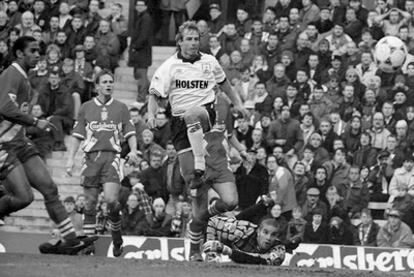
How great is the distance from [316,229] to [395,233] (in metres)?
1.37

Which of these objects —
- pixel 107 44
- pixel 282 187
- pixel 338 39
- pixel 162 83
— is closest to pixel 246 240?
pixel 162 83

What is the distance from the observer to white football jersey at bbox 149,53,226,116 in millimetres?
17688

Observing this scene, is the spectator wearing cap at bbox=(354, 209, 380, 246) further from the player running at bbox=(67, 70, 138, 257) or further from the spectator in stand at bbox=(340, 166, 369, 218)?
the player running at bbox=(67, 70, 138, 257)

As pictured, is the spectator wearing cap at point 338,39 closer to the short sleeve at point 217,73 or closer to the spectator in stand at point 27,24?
the spectator in stand at point 27,24

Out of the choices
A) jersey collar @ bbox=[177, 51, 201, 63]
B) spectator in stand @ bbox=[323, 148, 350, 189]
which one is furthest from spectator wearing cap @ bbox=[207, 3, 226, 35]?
jersey collar @ bbox=[177, 51, 201, 63]

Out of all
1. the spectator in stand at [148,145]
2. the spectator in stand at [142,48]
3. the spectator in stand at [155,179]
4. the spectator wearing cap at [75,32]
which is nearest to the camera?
the spectator in stand at [155,179]

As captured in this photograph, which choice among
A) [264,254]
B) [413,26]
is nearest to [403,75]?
[413,26]

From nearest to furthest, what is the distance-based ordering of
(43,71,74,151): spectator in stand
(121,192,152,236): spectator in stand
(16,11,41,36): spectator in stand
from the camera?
(121,192,152,236): spectator in stand, (43,71,74,151): spectator in stand, (16,11,41,36): spectator in stand

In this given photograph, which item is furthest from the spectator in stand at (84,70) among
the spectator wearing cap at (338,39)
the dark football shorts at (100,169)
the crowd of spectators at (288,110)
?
the dark football shorts at (100,169)

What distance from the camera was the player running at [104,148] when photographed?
63.9 ft

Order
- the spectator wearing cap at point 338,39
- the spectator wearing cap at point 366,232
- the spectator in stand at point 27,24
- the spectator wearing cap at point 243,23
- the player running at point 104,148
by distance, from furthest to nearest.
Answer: the spectator in stand at point 27,24, the spectator wearing cap at point 243,23, the spectator wearing cap at point 338,39, the spectator wearing cap at point 366,232, the player running at point 104,148

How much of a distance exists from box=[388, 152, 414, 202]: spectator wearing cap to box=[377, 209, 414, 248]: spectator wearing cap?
50.3 inches

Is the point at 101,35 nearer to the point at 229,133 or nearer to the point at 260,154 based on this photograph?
the point at 260,154

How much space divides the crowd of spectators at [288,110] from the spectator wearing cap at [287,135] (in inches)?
0.7
